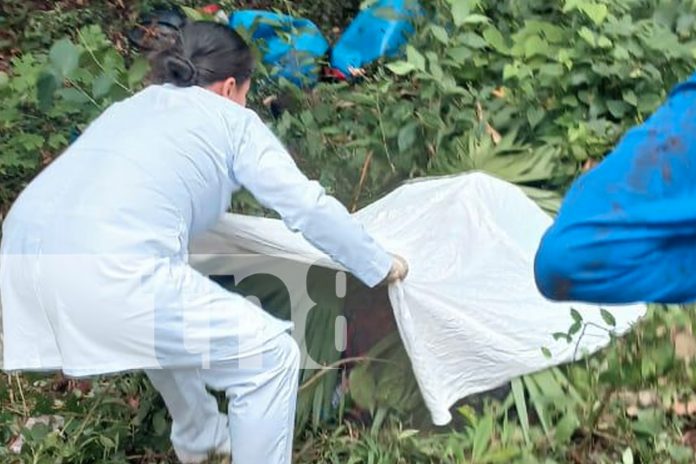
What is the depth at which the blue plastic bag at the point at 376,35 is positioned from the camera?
4316 millimetres

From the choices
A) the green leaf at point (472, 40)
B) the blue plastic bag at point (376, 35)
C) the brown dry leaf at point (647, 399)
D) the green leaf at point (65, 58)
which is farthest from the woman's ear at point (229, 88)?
the blue plastic bag at point (376, 35)

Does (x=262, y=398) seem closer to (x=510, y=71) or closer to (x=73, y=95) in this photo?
(x=73, y=95)

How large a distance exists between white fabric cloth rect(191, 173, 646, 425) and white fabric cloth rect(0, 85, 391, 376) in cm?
27

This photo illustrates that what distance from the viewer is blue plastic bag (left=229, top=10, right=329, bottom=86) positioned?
13.8 ft

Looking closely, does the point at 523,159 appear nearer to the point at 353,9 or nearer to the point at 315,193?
the point at 315,193

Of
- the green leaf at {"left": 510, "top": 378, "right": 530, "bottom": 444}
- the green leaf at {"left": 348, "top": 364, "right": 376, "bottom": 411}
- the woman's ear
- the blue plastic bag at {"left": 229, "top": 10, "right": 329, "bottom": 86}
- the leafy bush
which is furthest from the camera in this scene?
the blue plastic bag at {"left": 229, "top": 10, "right": 329, "bottom": 86}

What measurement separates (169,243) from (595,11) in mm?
1878

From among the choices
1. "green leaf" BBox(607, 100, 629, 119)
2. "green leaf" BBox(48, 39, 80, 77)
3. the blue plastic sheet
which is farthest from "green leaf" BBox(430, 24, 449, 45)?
the blue plastic sheet

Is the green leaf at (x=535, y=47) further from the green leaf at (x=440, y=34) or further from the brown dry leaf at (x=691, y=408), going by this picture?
the brown dry leaf at (x=691, y=408)

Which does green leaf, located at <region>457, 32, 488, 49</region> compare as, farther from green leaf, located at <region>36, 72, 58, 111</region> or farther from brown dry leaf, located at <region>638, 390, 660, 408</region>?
brown dry leaf, located at <region>638, 390, 660, 408</region>

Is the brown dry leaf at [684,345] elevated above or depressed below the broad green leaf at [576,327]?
below

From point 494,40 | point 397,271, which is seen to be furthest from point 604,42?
point 397,271

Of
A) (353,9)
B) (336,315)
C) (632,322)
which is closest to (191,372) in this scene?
(336,315)

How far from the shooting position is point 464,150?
11.9ft
